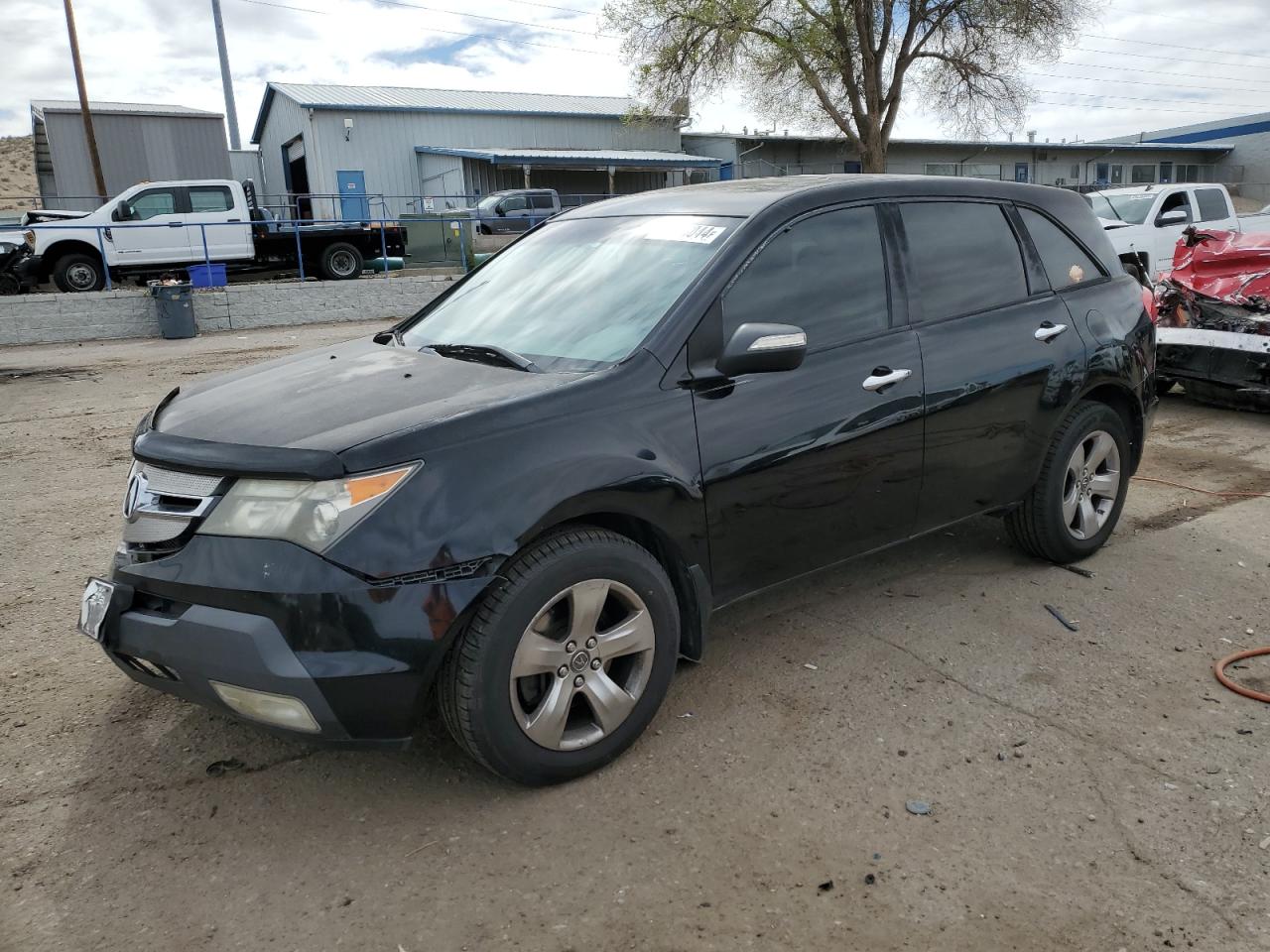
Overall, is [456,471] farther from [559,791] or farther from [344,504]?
[559,791]

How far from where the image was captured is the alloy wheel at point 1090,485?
4352mm

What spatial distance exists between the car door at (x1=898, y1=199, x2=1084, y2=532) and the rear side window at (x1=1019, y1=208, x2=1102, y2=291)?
0.09 meters

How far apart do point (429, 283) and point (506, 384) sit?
Answer: 1723 cm

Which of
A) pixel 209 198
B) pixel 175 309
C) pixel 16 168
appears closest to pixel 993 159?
pixel 209 198

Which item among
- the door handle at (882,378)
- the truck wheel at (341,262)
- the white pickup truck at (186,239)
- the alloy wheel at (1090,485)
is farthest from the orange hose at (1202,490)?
the truck wheel at (341,262)

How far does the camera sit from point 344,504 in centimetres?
248

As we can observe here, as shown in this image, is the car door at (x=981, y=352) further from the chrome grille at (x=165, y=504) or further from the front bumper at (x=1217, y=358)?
the front bumper at (x=1217, y=358)

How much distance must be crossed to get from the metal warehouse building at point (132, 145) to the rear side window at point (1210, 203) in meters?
27.2

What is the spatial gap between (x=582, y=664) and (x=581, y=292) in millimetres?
1343

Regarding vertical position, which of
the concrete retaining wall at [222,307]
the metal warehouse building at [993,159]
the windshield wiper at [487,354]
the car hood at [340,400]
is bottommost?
the concrete retaining wall at [222,307]

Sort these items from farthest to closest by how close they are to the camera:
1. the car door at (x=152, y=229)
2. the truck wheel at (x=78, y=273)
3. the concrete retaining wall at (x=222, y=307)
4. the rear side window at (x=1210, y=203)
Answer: the car door at (x=152, y=229) < the truck wheel at (x=78, y=273) < the concrete retaining wall at (x=222, y=307) < the rear side window at (x=1210, y=203)

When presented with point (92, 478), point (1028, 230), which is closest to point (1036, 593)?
point (1028, 230)

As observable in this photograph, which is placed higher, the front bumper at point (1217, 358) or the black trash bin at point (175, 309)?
the black trash bin at point (175, 309)

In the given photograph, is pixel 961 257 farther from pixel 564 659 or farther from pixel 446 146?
pixel 446 146
